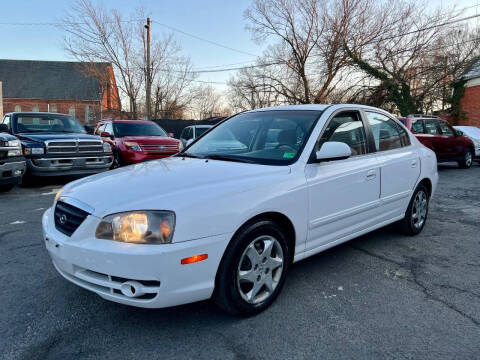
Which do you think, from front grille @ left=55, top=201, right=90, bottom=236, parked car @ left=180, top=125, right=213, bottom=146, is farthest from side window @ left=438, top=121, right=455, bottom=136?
front grille @ left=55, top=201, right=90, bottom=236

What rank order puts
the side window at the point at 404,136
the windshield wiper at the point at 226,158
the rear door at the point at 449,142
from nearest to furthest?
the windshield wiper at the point at 226,158
the side window at the point at 404,136
the rear door at the point at 449,142

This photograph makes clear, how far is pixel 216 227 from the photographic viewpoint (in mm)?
2211

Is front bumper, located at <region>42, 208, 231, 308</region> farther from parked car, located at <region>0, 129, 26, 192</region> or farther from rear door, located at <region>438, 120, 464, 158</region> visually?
rear door, located at <region>438, 120, 464, 158</region>

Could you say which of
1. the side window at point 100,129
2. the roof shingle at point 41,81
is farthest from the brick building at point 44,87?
the side window at point 100,129

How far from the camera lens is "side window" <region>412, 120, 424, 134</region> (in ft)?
35.2

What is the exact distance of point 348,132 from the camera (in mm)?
3502

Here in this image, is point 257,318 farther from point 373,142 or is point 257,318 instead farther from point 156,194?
point 373,142

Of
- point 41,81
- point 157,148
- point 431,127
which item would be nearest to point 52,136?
point 157,148

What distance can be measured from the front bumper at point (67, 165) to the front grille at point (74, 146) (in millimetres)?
166

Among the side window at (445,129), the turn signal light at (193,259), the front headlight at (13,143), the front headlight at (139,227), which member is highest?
the side window at (445,129)

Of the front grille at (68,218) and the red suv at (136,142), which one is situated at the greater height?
the red suv at (136,142)

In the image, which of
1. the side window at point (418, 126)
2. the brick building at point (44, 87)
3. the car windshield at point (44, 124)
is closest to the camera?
the car windshield at point (44, 124)

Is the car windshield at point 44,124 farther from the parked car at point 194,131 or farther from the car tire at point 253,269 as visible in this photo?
the car tire at point 253,269

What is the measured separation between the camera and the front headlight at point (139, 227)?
2.11m
